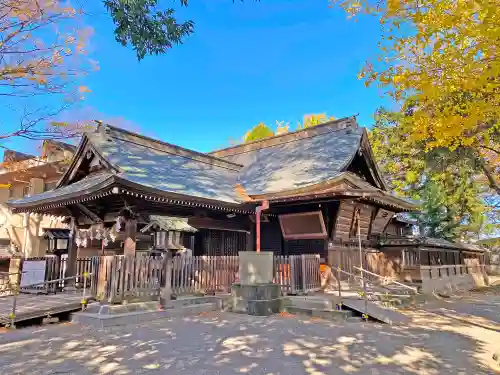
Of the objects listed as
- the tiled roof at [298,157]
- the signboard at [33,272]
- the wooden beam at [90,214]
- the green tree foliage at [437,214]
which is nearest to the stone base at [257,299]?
the tiled roof at [298,157]

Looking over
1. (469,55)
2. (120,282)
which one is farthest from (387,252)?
(120,282)

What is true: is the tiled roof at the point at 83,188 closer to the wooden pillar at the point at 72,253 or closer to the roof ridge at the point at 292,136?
the wooden pillar at the point at 72,253

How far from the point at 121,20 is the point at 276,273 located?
889 centimetres

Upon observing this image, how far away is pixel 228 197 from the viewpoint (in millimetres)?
13945

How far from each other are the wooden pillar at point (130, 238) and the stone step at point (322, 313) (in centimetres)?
526

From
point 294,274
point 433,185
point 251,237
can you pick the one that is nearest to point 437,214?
point 433,185

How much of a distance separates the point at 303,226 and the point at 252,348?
7511mm

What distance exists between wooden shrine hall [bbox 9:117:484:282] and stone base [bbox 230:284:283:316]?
240 cm

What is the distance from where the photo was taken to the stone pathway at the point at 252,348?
5.77m

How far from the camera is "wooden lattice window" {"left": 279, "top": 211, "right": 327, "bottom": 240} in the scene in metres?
13.4

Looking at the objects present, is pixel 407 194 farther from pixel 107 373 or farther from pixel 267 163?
pixel 107 373

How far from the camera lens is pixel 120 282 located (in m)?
9.98

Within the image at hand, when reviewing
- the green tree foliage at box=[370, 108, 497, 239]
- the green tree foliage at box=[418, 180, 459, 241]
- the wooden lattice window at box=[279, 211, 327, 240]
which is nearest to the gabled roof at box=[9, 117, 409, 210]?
the wooden lattice window at box=[279, 211, 327, 240]

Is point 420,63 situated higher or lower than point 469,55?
higher
